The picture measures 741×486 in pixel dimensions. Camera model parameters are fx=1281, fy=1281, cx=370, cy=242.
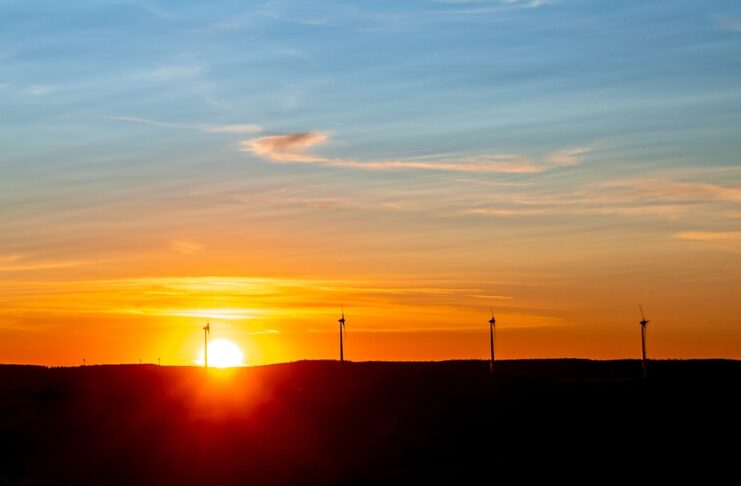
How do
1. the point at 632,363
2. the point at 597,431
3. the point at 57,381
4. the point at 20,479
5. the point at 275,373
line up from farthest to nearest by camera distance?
the point at 632,363
the point at 275,373
the point at 57,381
the point at 597,431
the point at 20,479

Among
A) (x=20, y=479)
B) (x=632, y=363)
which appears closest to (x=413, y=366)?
(x=632, y=363)

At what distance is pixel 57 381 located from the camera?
10288 centimetres

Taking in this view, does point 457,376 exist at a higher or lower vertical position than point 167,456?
higher

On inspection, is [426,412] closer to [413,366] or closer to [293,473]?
[293,473]

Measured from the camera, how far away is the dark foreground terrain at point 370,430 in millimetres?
79812

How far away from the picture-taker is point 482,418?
9050 centimetres

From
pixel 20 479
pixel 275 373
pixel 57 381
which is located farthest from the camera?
pixel 275 373

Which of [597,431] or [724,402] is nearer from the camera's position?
[597,431]

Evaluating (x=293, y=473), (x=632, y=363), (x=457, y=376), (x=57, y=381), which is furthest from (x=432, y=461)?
(x=632, y=363)

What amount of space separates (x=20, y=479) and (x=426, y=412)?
29.5 metres

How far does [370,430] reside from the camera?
87.8 m

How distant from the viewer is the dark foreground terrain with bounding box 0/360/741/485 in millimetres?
79812

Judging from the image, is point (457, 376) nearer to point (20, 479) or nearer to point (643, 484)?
point (643, 484)

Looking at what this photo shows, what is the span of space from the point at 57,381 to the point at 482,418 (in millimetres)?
35305
